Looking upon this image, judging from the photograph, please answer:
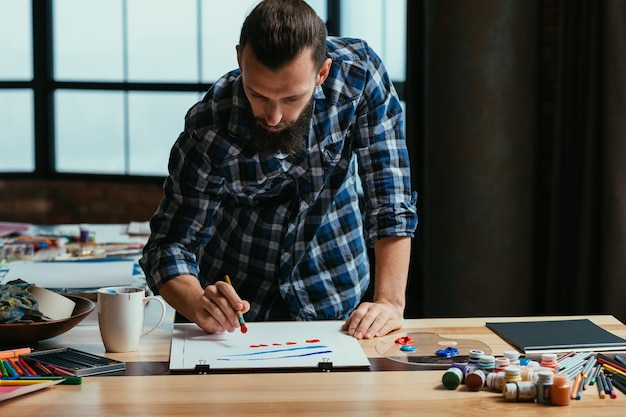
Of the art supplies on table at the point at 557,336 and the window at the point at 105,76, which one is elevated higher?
the window at the point at 105,76

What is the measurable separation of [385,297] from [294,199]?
13.0 inches

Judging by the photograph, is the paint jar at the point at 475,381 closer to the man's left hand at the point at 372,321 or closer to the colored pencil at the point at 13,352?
the man's left hand at the point at 372,321

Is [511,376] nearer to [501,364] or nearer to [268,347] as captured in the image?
[501,364]

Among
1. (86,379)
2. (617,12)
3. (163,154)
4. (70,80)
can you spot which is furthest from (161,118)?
(86,379)

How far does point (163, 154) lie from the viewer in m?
5.54

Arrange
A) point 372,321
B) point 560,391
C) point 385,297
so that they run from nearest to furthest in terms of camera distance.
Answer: point 560,391, point 372,321, point 385,297

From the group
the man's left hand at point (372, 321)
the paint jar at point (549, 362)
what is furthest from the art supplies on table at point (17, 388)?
the paint jar at point (549, 362)

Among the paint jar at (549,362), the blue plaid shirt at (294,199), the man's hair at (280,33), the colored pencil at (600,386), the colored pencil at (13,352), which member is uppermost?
the man's hair at (280,33)

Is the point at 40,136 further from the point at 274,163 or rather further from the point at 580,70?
the point at 274,163

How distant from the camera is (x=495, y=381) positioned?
1.60 m

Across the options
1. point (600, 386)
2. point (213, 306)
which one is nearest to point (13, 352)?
point (213, 306)

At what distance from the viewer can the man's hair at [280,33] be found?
1.85 metres

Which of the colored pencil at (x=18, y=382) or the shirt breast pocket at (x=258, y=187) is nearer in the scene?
the colored pencil at (x=18, y=382)

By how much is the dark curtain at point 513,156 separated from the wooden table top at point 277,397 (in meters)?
2.27
